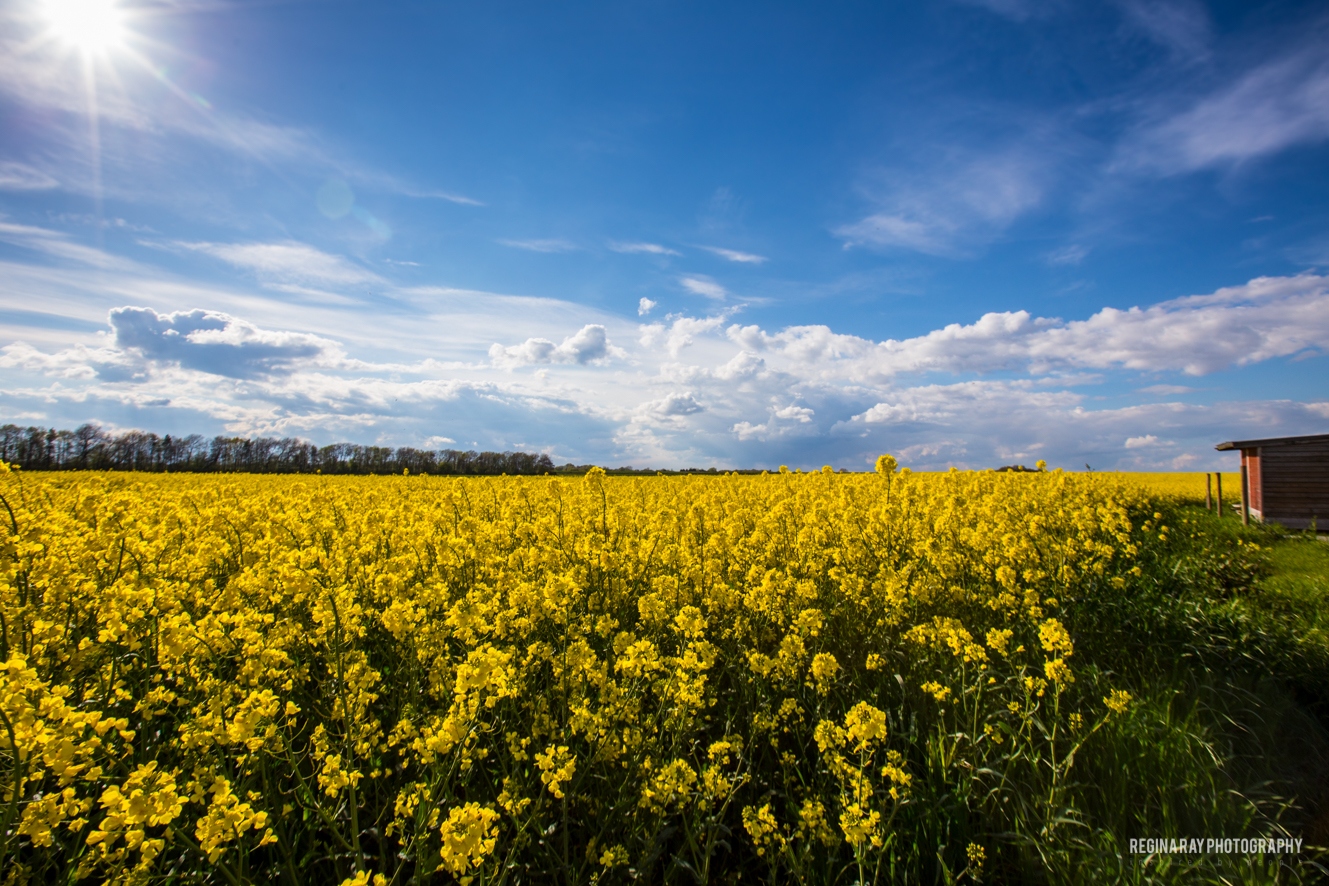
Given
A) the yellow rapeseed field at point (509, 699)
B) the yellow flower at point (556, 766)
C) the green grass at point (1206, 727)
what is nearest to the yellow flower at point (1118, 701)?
the yellow rapeseed field at point (509, 699)

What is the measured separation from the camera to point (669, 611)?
4285 mm

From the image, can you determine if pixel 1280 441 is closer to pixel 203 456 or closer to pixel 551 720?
pixel 551 720

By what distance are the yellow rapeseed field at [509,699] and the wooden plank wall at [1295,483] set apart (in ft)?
54.8

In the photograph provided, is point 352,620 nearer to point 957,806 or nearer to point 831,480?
point 957,806

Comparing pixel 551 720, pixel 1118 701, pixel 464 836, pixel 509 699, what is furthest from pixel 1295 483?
pixel 464 836

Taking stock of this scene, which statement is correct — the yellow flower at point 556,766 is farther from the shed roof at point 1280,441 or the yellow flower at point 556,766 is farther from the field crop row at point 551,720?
the shed roof at point 1280,441

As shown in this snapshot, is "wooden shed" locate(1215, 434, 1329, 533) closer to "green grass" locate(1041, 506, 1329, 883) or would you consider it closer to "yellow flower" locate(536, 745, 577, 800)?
"green grass" locate(1041, 506, 1329, 883)

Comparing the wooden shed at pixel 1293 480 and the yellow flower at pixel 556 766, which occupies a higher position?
the wooden shed at pixel 1293 480

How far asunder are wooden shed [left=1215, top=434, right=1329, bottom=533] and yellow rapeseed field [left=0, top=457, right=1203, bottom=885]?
54.7 feet

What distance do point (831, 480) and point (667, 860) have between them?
35.5ft

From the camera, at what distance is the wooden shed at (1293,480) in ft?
53.1

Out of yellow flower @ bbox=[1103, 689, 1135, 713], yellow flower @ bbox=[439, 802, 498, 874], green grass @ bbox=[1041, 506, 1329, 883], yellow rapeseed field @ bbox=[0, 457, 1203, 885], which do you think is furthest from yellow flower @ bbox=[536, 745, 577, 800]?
yellow flower @ bbox=[1103, 689, 1135, 713]

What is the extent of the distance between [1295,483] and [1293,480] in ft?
0.33

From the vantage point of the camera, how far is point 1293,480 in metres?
16.6
